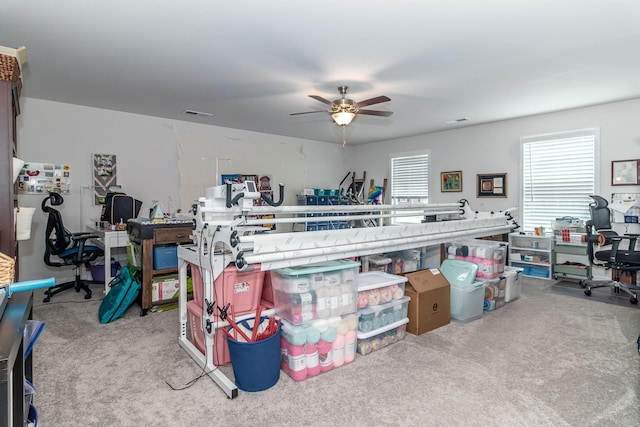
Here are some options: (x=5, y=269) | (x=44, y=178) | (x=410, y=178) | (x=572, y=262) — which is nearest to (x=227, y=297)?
(x=5, y=269)

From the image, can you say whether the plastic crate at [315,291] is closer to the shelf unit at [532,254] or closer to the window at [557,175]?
the shelf unit at [532,254]

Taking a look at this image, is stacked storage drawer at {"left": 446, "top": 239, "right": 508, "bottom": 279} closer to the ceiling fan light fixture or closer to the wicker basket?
the ceiling fan light fixture

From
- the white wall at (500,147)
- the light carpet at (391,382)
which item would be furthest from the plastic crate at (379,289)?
the white wall at (500,147)

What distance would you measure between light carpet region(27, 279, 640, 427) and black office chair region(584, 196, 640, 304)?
108 centimetres

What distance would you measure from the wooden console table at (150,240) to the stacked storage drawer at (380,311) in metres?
1.86

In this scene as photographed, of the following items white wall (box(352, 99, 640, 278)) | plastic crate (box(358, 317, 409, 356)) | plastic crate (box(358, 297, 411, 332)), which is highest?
white wall (box(352, 99, 640, 278))

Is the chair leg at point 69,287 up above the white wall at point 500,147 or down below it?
below

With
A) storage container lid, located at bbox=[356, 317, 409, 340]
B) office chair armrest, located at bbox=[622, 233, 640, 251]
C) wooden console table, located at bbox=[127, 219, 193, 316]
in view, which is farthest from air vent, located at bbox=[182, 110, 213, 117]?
office chair armrest, located at bbox=[622, 233, 640, 251]

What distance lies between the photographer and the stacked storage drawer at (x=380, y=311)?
2539 mm

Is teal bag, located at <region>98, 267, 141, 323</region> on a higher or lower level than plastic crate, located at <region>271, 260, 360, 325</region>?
lower

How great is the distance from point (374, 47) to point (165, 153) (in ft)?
12.5

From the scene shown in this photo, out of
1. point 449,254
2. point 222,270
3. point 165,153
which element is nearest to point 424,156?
point 449,254

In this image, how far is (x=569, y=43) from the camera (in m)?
2.80

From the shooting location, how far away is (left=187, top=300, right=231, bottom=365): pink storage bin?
2398mm
